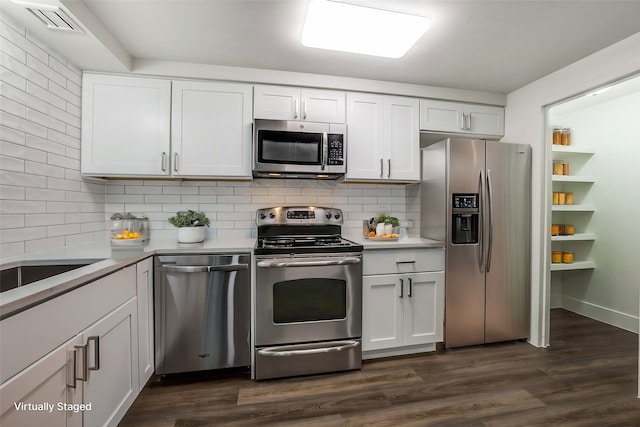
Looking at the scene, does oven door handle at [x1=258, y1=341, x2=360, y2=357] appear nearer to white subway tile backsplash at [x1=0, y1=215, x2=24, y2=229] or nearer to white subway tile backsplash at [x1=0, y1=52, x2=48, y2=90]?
white subway tile backsplash at [x1=0, y1=215, x2=24, y2=229]

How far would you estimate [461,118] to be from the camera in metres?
2.79

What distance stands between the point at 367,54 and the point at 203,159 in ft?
4.77

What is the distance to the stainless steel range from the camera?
2045 millimetres

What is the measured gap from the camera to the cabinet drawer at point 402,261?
90.4 inches

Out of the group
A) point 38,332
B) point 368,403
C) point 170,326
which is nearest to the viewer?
point 38,332

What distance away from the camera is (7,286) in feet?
4.55

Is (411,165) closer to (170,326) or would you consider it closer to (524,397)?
(524,397)

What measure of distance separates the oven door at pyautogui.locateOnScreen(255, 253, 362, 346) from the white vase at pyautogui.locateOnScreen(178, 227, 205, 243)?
586mm

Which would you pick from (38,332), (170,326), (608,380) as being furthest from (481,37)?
(170,326)

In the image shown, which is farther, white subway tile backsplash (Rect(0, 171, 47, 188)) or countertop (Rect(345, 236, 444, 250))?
countertop (Rect(345, 236, 444, 250))

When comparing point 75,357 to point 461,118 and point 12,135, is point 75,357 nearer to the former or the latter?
point 12,135

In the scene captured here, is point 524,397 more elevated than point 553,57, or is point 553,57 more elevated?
point 553,57

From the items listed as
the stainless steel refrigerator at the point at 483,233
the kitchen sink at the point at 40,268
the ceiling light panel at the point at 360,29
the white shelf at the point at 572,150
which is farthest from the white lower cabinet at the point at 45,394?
the white shelf at the point at 572,150

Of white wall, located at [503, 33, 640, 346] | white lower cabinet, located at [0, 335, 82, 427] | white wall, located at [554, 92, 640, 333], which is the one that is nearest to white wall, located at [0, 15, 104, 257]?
white lower cabinet, located at [0, 335, 82, 427]
